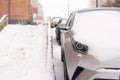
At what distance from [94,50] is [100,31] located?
2.81ft

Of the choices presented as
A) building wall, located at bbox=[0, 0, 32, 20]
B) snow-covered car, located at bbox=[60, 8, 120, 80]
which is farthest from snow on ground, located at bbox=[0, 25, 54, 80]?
building wall, located at bbox=[0, 0, 32, 20]

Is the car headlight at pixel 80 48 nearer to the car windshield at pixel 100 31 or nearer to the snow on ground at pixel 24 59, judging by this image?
the car windshield at pixel 100 31

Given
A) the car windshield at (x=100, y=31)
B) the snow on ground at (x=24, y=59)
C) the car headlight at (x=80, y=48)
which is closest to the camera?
the car windshield at (x=100, y=31)

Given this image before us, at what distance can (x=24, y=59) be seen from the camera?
905cm

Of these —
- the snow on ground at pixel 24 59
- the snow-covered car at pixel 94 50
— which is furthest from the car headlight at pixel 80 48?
the snow on ground at pixel 24 59

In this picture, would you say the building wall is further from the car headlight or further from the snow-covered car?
the car headlight

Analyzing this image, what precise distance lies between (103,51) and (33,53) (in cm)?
424

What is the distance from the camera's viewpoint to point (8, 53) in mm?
9844

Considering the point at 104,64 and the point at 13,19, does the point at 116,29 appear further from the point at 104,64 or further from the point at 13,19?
the point at 13,19

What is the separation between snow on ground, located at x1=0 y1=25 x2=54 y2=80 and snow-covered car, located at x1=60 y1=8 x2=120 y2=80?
116 centimetres

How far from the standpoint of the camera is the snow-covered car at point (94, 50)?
5.59 meters

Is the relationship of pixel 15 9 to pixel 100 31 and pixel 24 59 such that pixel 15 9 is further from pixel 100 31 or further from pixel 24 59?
pixel 100 31

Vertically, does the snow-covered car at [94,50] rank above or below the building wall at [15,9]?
above

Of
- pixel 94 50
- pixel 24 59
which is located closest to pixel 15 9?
pixel 24 59
